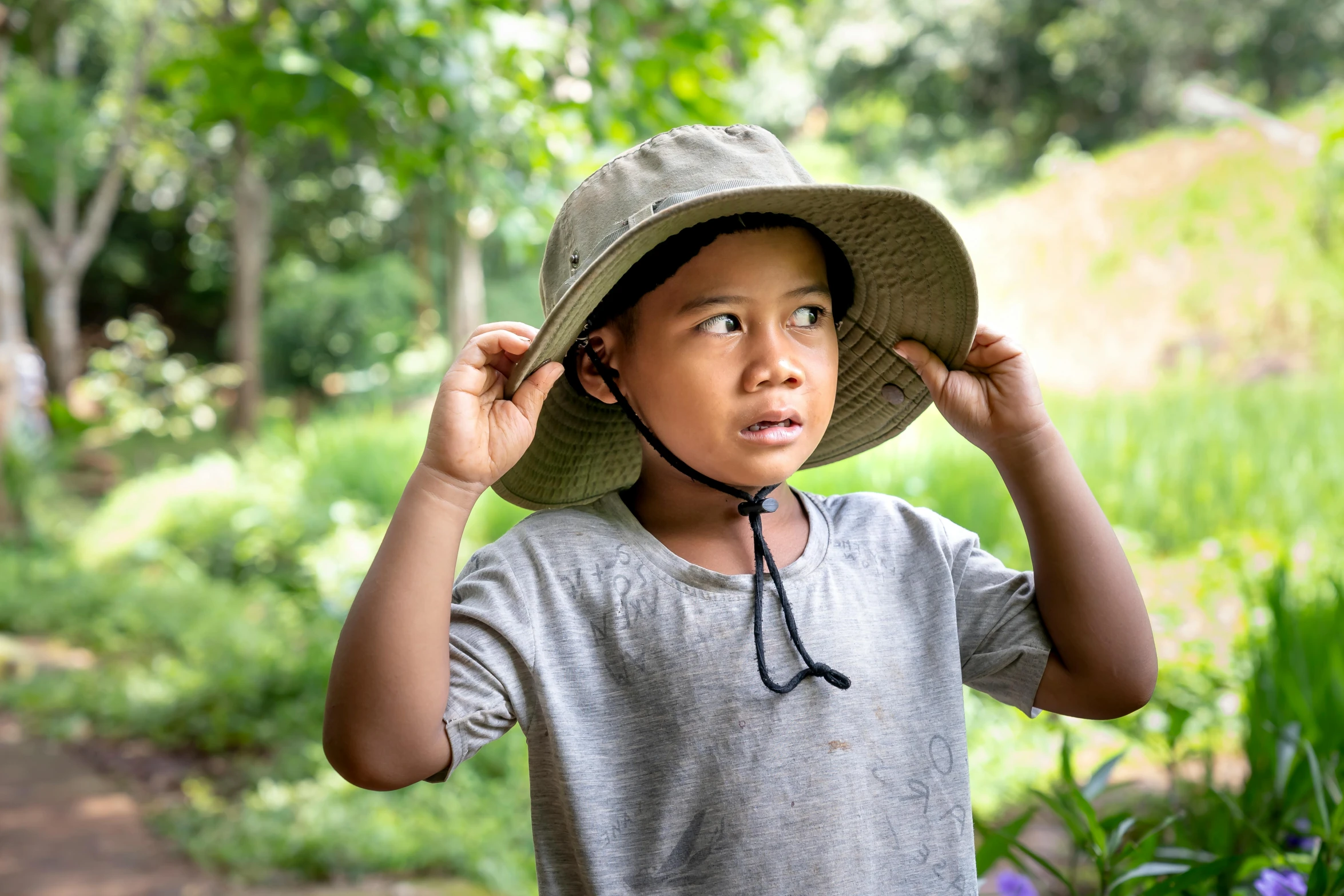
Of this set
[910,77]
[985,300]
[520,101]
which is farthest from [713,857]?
[910,77]

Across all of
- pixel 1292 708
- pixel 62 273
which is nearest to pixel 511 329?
pixel 1292 708

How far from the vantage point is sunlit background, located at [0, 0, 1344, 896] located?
10.2 feet

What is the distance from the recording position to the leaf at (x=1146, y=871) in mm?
1508

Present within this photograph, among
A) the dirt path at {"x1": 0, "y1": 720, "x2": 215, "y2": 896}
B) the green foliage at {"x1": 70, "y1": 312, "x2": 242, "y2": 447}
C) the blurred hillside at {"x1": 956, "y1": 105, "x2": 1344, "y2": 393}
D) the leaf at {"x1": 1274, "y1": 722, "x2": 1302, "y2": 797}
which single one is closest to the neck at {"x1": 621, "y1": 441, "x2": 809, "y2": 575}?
the leaf at {"x1": 1274, "y1": 722, "x2": 1302, "y2": 797}

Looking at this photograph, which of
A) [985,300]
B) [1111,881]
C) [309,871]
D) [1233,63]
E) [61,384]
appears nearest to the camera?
[1111,881]

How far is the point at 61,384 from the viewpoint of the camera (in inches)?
528

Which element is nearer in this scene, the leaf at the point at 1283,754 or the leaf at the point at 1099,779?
the leaf at the point at 1099,779

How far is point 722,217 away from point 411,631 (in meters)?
0.53

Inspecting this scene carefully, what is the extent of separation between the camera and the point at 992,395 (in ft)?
4.27

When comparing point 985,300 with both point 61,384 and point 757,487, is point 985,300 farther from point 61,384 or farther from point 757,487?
point 61,384

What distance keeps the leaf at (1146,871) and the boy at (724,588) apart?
38 cm

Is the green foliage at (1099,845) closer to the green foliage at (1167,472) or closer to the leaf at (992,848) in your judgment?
the leaf at (992,848)

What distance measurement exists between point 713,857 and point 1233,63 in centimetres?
1691

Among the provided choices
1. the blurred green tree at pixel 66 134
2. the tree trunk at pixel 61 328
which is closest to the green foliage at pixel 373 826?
the blurred green tree at pixel 66 134
